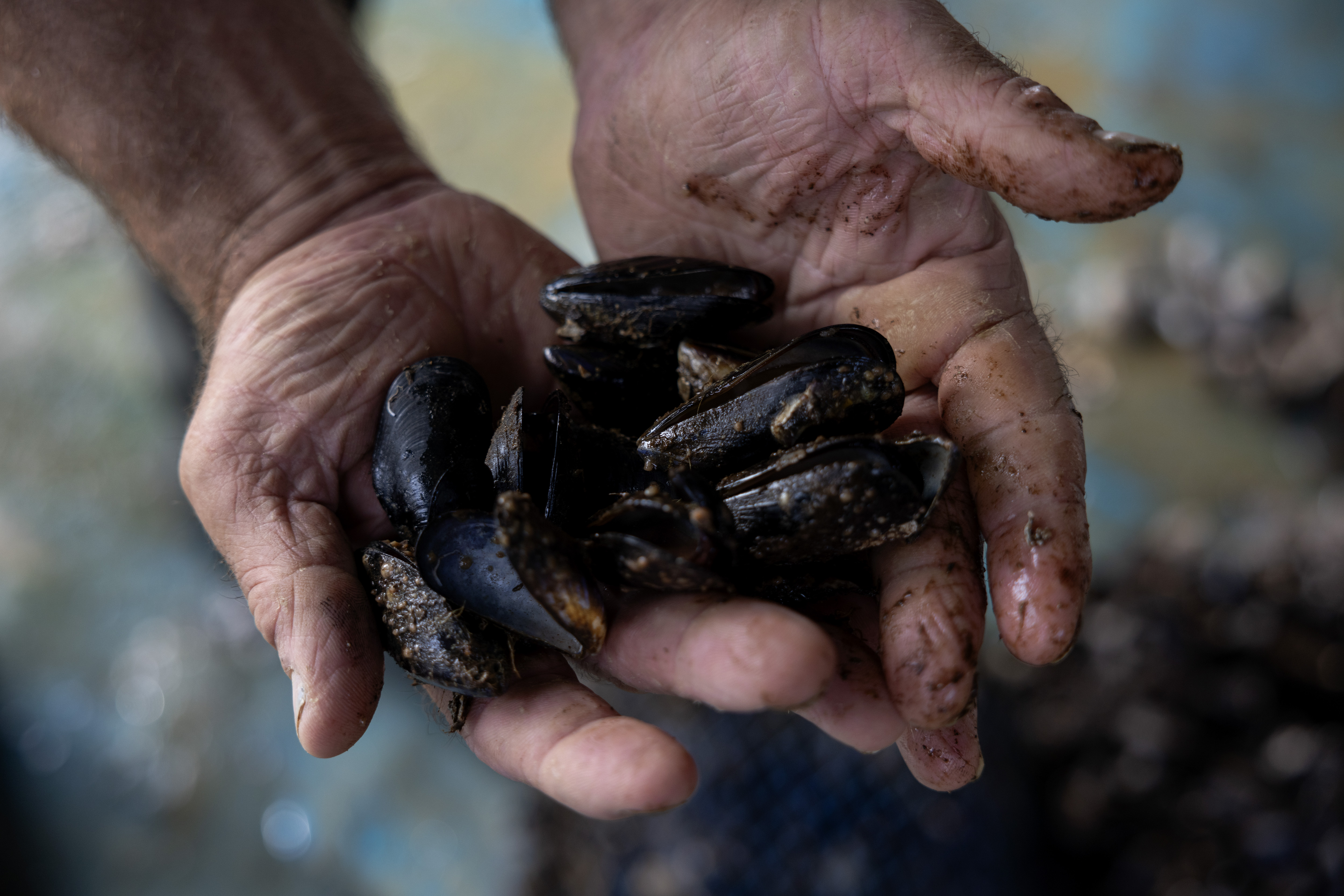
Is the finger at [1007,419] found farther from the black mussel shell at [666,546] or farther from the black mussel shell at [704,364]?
the black mussel shell at [666,546]

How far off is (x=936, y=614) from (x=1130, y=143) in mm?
945

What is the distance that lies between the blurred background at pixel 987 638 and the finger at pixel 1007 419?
422mm

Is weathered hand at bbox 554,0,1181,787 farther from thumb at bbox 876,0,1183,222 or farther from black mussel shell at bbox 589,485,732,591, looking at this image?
black mussel shell at bbox 589,485,732,591

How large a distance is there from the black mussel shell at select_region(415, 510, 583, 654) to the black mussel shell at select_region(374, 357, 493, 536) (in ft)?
0.48

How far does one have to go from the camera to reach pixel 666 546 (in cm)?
179

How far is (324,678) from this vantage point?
70.8 inches

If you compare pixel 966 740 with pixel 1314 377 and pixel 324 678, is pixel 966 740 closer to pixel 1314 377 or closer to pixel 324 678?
pixel 324 678

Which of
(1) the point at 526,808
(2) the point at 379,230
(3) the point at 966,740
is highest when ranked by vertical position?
(2) the point at 379,230

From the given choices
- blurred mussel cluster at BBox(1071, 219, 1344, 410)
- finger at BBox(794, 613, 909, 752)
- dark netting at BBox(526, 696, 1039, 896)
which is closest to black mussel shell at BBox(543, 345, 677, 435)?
finger at BBox(794, 613, 909, 752)

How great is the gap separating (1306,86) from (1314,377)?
2.70m

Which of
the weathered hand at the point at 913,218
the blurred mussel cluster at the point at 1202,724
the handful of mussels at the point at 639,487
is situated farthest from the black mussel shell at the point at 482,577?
the blurred mussel cluster at the point at 1202,724

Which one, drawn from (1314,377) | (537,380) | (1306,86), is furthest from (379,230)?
(1306,86)

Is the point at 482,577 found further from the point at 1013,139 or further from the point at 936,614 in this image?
the point at 1013,139

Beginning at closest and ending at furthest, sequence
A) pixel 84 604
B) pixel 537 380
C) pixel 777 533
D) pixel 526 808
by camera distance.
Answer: pixel 777 533
pixel 537 380
pixel 526 808
pixel 84 604
